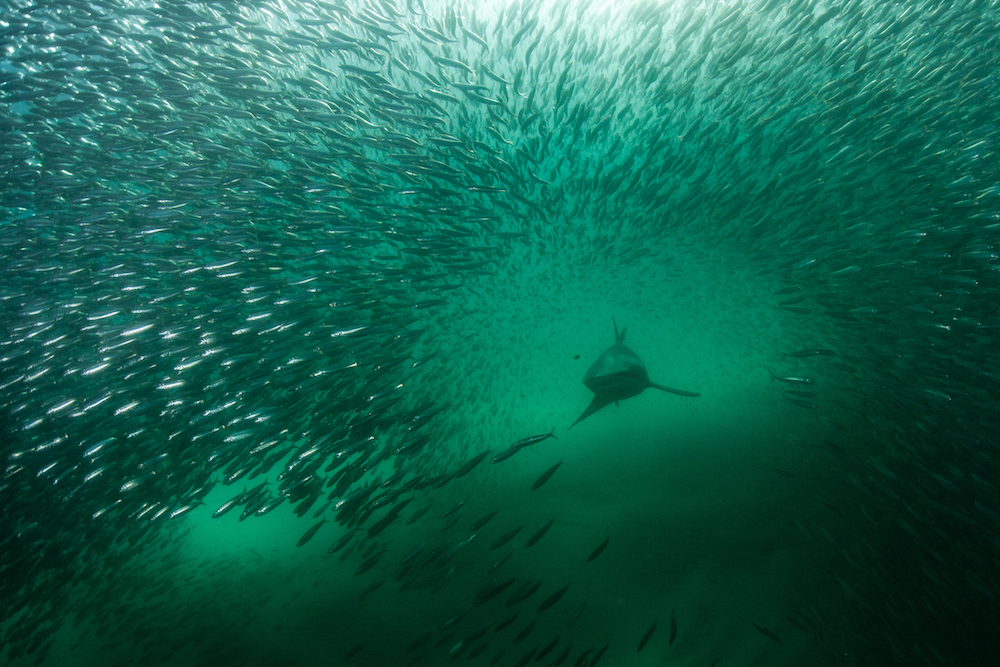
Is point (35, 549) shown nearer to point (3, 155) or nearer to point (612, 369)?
point (3, 155)

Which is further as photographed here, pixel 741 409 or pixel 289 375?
pixel 741 409

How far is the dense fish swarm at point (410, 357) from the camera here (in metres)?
5.02

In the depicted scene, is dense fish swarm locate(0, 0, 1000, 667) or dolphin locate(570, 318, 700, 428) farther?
dolphin locate(570, 318, 700, 428)

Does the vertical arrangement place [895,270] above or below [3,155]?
below

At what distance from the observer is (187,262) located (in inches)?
261

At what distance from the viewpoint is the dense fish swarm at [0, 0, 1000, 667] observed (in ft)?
16.5

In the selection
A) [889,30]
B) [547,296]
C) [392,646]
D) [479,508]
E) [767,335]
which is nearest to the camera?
[392,646]

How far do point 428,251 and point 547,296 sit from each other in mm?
16609

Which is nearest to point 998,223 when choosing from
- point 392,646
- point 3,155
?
point 392,646

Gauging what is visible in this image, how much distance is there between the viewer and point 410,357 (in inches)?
267

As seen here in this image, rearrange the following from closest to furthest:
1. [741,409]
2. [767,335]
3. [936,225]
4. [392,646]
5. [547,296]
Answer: [392,646] → [936,225] → [741,409] → [767,335] → [547,296]

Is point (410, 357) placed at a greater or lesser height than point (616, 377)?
greater

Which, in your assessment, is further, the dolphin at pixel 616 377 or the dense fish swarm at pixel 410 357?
the dolphin at pixel 616 377

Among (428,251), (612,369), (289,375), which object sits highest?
(428,251)
